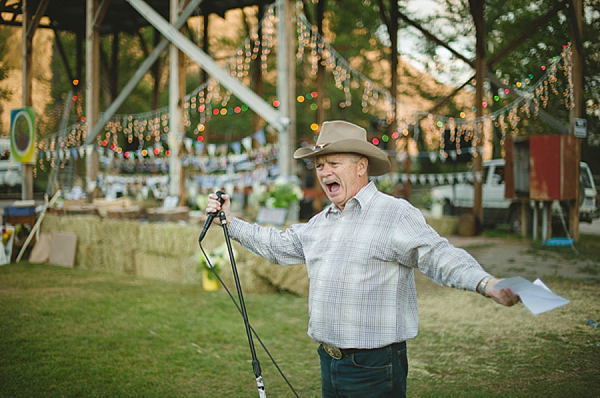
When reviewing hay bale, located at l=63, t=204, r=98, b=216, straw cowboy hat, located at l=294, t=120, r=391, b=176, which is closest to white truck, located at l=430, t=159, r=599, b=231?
hay bale, located at l=63, t=204, r=98, b=216

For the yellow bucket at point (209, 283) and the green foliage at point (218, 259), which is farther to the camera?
the yellow bucket at point (209, 283)

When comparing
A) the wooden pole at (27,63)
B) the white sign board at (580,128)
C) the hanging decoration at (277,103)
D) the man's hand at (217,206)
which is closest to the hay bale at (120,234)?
the hanging decoration at (277,103)

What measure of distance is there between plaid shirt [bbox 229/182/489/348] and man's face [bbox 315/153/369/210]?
0.20 feet

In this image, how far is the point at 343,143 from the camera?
2.37 m

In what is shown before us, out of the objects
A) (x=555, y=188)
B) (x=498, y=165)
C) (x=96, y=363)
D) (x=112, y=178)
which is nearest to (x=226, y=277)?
(x=96, y=363)

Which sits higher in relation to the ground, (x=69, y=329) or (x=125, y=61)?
(x=125, y=61)

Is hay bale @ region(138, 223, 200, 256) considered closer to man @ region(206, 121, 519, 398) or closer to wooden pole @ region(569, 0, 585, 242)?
man @ region(206, 121, 519, 398)

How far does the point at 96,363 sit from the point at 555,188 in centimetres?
917

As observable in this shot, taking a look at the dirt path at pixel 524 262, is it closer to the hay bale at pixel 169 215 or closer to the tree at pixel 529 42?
the tree at pixel 529 42

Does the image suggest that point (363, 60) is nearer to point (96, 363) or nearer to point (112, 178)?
point (112, 178)

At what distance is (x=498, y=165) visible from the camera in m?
14.6

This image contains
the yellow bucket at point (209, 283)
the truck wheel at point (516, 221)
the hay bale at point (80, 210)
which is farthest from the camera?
the truck wheel at point (516, 221)

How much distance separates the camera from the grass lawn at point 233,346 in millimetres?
3854

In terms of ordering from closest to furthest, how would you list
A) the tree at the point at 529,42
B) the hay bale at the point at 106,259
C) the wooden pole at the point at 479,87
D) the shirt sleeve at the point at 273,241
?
the shirt sleeve at the point at 273,241, the hay bale at the point at 106,259, the tree at the point at 529,42, the wooden pole at the point at 479,87
